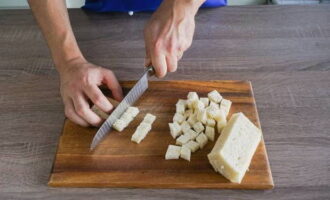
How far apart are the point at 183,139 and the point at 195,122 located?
0.08 metres

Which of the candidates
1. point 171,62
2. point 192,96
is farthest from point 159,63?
point 192,96

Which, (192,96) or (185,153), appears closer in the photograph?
(185,153)

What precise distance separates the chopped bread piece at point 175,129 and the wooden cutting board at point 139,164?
2 centimetres

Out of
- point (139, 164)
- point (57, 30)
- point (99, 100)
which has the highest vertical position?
point (57, 30)

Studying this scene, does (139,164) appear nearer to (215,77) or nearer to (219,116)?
(219,116)

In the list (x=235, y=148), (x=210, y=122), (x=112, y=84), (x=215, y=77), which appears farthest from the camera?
(x=215, y=77)

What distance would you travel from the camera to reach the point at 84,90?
1.13 m

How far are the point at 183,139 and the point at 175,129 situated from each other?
0.04 meters

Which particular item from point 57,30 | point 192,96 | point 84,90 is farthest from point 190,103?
point 57,30

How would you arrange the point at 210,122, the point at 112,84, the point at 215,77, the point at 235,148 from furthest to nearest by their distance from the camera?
the point at 215,77 < the point at 112,84 < the point at 210,122 < the point at 235,148

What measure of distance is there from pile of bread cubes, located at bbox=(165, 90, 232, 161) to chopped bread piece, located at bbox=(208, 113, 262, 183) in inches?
2.2

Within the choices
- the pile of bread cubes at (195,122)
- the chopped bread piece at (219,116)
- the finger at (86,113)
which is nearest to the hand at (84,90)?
the finger at (86,113)

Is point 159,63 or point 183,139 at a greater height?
point 159,63

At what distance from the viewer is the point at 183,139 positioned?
1.05m
